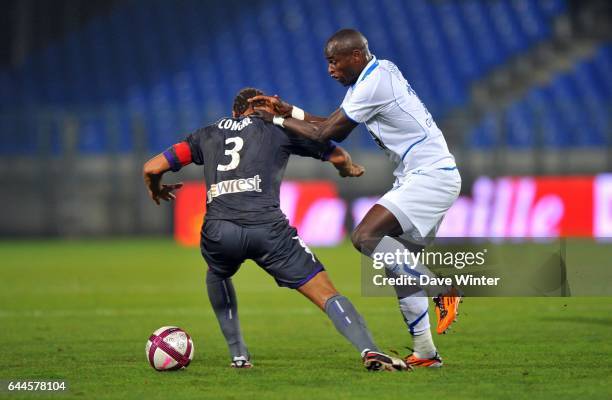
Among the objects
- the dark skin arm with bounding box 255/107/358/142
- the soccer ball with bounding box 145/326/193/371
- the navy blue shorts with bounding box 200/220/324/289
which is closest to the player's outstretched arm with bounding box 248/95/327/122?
the dark skin arm with bounding box 255/107/358/142

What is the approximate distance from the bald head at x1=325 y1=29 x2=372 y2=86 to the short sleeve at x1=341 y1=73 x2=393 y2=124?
132mm

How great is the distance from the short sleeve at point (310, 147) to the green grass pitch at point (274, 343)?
1.43 metres

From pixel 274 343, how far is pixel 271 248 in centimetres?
187

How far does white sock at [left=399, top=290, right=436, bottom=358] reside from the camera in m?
7.01

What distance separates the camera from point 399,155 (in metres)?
7.16

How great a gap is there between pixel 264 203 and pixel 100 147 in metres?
15.7

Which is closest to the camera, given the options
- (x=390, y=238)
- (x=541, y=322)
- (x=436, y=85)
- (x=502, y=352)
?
(x=390, y=238)

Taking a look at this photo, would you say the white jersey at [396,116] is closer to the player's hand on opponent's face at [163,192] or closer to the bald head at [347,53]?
the bald head at [347,53]

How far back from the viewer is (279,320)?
10.5 metres

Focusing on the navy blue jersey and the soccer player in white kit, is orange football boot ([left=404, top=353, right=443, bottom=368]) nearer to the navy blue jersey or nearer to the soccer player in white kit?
the soccer player in white kit

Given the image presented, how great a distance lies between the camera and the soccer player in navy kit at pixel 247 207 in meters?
7.02

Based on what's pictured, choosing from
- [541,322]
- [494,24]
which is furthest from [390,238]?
[494,24]

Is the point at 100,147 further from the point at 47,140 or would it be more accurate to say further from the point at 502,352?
the point at 502,352

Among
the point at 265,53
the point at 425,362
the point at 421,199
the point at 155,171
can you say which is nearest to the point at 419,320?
the point at 425,362
